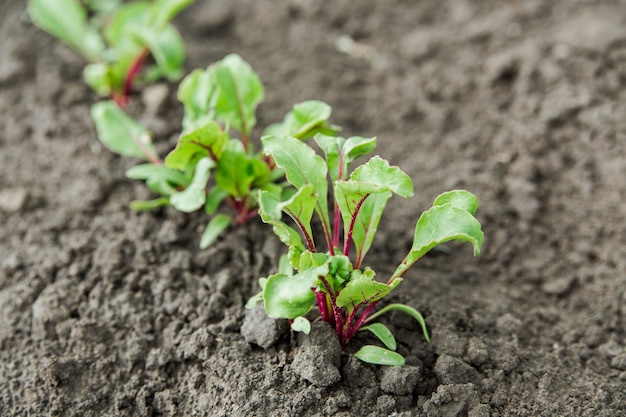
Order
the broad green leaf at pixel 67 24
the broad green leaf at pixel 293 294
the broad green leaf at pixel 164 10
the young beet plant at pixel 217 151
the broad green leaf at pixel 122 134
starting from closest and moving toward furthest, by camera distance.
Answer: the broad green leaf at pixel 293 294 < the young beet plant at pixel 217 151 < the broad green leaf at pixel 122 134 < the broad green leaf at pixel 164 10 < the broad green leaf at pixel 67 24

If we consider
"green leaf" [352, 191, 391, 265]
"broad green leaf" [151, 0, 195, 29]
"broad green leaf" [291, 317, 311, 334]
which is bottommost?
"broad green leaf" [291, 317, 311, 334]

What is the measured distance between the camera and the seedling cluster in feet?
5.97

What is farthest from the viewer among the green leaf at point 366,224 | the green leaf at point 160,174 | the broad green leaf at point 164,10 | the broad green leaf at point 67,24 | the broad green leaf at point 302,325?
the broad green leaf at point 67,24

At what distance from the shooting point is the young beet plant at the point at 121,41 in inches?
111

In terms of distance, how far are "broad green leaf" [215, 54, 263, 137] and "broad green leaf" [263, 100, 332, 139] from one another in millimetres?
189

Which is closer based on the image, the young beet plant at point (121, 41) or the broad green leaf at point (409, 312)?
the broad green leaf at point (409, 312)

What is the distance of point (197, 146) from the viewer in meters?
2.22

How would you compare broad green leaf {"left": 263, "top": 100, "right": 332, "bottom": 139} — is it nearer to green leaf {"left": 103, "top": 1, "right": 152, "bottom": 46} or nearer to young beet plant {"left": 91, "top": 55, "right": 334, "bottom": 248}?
young beet plant {"left": 91, "top": 55, "right": 334, "bottom": 248}

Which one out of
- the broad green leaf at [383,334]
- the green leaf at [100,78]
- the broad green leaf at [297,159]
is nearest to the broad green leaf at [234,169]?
the broad green leaf at [297,159]

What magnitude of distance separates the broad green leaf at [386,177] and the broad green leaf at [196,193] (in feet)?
1.88

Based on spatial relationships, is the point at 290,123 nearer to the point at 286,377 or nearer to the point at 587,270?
the point at 286,377

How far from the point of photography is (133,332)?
2.18 metres

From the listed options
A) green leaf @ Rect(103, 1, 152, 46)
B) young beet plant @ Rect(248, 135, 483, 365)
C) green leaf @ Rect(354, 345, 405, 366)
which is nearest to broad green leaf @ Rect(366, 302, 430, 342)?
young beet plant @ Rect(248, 135, 483, 365)

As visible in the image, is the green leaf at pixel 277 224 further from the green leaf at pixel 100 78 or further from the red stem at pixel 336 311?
the green leaf at pixel 100 78
